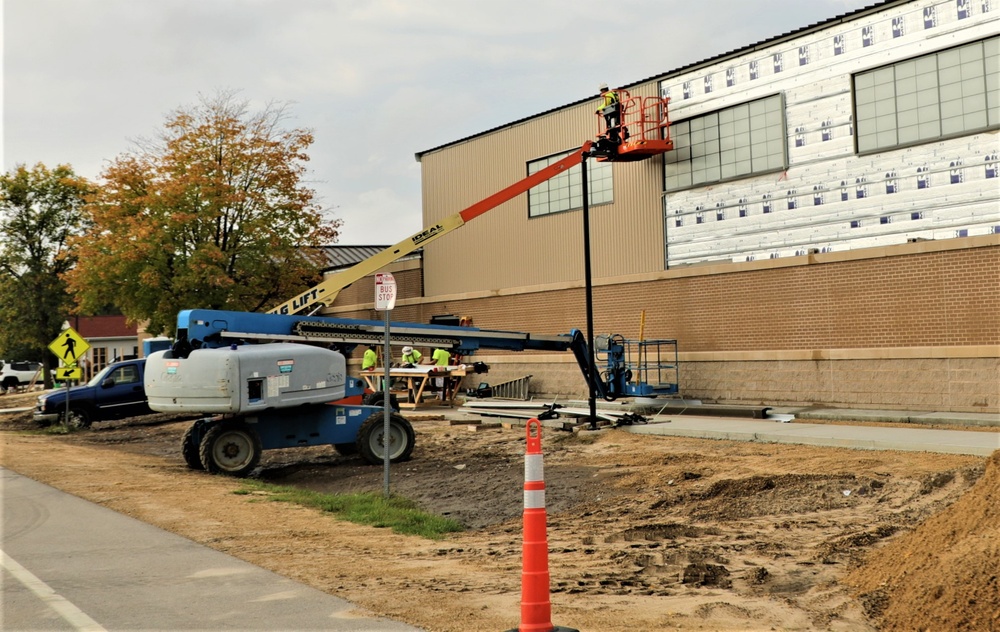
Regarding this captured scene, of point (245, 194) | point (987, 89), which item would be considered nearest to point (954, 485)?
point (987, 89)

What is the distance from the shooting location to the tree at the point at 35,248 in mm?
56344

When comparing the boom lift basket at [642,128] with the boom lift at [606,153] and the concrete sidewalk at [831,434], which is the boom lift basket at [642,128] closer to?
the boom lift at [606,153]

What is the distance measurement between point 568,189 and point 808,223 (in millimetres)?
8727

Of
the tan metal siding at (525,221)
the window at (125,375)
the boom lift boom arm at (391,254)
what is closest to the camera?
the boom lift boom arm at (391,254)

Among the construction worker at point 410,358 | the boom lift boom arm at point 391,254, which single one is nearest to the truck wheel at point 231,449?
the boom lift boom arm at point 391,254

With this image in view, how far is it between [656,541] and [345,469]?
9111mm

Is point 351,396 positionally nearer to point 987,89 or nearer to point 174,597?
point 174,597

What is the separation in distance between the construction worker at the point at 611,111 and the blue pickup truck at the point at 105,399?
1603 centimetres

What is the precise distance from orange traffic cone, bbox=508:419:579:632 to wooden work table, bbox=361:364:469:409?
20557 millimetres

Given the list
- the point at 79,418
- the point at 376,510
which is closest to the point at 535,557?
the point at 376,510

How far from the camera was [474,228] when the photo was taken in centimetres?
3281

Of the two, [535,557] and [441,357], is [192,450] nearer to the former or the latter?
[441,357]

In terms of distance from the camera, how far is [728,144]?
2458 centimetres

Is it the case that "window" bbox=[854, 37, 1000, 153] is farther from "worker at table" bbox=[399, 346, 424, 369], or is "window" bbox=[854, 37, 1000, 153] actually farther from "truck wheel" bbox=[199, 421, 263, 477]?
"truck wheel" bbox=[199, 421, 263, 477]
